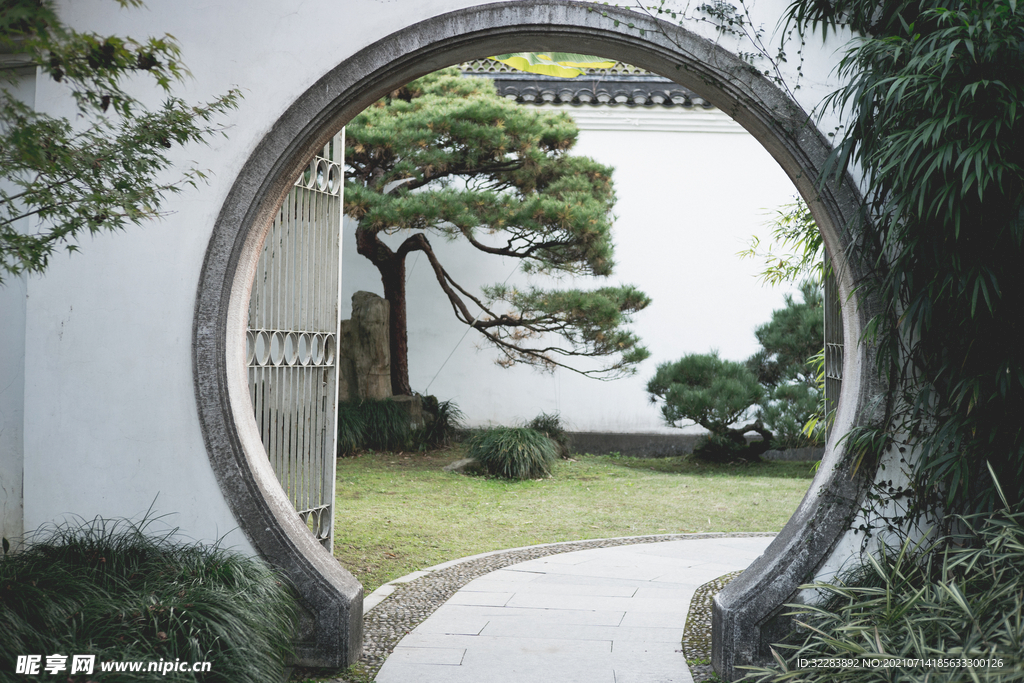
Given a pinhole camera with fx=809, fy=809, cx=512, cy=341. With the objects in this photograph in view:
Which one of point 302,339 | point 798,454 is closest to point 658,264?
point 798,454

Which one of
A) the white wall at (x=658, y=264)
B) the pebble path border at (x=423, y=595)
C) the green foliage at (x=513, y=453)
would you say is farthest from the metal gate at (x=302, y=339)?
the white wall at (x=658, y=264)

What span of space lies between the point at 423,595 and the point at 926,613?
2.34m

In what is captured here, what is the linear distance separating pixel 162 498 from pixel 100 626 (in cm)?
67

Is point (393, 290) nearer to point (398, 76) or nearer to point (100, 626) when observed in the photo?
point (398, 76)

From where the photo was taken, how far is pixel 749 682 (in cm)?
271

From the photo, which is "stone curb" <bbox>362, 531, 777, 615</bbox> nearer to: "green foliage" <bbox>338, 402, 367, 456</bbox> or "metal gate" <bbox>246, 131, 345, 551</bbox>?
"metal gate" <bbox>246, 131, 345, 551</bbox>

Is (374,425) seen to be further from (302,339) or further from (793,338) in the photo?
(793,338)

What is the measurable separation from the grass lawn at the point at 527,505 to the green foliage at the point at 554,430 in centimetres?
23

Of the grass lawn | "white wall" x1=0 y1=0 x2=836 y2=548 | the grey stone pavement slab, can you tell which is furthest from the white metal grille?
the grass lawn

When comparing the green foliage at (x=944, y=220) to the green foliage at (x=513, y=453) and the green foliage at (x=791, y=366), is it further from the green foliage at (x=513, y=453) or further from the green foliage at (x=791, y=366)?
the green foliage at (x=791, y=366)

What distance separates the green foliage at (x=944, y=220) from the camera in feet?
7.55

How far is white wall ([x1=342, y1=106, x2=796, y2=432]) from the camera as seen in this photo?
29.1ft

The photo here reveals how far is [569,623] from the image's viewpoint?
11.6ft

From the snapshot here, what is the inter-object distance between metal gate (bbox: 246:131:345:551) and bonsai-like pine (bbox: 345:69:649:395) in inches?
109
